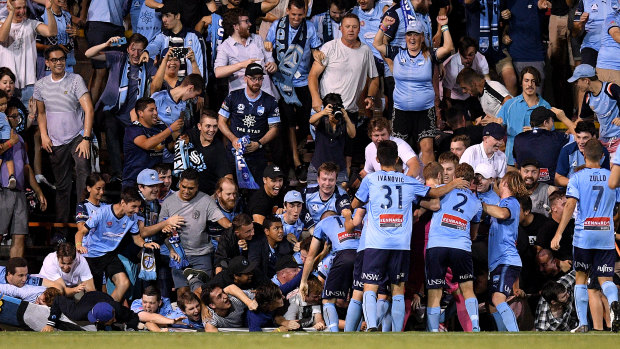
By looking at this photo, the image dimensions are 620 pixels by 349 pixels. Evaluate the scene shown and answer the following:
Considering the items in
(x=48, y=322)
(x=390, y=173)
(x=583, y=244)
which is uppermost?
(x=390, y=173)

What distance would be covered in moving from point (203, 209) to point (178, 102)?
174 centimetres

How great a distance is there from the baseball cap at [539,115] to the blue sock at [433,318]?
3.41 m

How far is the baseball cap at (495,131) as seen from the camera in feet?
41.7

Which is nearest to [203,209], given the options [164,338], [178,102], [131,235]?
[131,235]

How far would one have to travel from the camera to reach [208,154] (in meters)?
13.2

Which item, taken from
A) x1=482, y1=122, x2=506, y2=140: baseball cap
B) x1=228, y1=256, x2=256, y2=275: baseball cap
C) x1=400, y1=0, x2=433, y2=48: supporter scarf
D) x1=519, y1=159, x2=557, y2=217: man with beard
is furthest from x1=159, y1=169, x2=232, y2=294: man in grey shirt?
x1=400, y1=0, x2=433, y2=48: supporter scarf

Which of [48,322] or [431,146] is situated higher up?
[431,146]

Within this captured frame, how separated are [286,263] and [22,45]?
4.85 m

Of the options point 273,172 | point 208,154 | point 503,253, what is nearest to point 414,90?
point 273,172

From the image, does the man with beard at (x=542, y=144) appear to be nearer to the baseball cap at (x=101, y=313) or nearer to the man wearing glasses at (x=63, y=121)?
the baseball cap at (x=101, y=313)

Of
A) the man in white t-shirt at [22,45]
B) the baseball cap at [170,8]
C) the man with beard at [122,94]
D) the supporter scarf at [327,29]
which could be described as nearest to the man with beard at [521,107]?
the supporter scarf at [327,29]

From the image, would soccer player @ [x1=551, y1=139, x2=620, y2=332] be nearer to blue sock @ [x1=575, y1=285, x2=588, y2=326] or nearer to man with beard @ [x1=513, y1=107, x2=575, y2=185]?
blue sock @ [x1=575, y1=285, x2=588, y2=326]

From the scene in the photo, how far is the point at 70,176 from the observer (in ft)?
44.4

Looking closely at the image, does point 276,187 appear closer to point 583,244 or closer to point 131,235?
point 131,235
